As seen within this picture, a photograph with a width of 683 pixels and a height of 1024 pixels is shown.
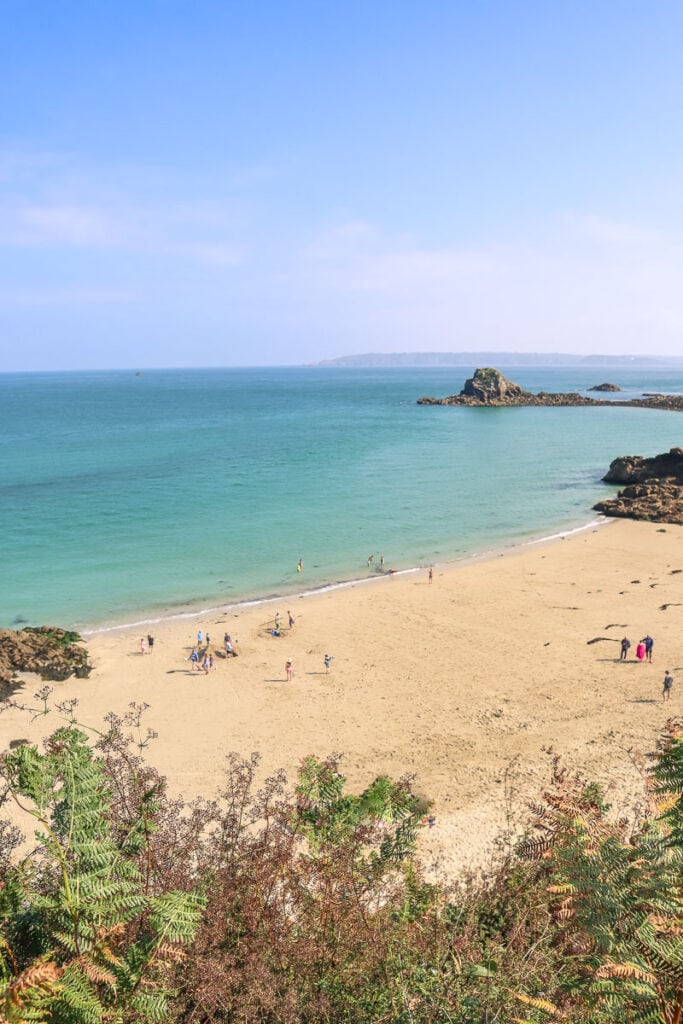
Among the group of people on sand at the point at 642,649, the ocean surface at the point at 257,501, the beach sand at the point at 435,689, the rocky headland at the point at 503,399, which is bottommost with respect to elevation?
the beach sand at the point at 435,689

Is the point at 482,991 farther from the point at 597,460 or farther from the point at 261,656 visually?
the point at 597,460

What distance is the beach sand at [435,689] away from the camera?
51.2ft

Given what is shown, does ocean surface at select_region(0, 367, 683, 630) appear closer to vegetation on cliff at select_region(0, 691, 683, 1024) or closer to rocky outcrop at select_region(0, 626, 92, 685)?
rocky outcrop at select_region(0, 626, 92, 685)

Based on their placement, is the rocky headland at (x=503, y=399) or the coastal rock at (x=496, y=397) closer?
the rocky headland at (x=503, y=399)

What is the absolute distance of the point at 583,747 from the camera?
16.5 meters

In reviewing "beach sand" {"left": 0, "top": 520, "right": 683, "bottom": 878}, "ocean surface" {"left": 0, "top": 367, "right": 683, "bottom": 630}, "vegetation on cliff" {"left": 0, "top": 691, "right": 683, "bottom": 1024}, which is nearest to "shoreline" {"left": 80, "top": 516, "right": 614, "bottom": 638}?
"ocean surface" {"left": 0, "top": 367, "right": 683, "bottom": 630}

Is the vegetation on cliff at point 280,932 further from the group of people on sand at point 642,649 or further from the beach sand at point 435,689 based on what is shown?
the group of people on sand at point 642,649

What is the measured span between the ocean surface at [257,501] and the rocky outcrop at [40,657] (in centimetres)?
360

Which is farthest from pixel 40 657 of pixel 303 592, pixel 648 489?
pixel 648 489

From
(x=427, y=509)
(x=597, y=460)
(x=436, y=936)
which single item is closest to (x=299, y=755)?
(x=436, y=936)

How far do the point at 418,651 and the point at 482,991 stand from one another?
19.7m

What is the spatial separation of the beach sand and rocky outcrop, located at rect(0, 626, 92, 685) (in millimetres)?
572

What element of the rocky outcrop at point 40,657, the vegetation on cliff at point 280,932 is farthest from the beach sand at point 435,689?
the vegetation on cliff at point 280,932

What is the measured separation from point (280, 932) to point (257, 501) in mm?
43491
